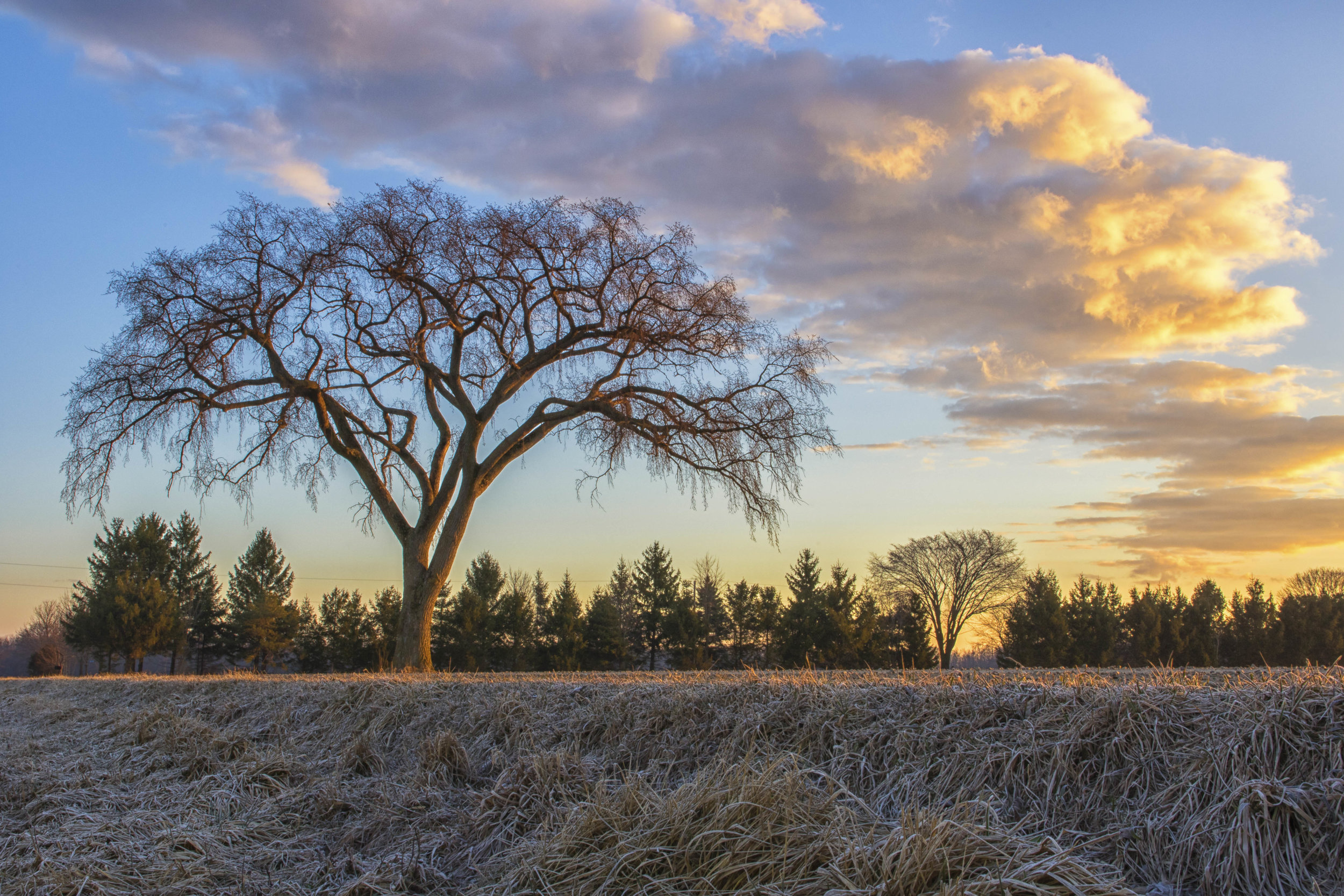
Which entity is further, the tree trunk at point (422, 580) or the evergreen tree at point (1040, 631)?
the evergreen tree at point (1040, 631)

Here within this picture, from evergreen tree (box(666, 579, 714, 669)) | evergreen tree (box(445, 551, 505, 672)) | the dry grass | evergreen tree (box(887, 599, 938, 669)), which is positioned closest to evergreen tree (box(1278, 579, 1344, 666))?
evergreen tree (box(887, 599, 938, 669))

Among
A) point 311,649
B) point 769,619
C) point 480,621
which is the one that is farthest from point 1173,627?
point 311,649

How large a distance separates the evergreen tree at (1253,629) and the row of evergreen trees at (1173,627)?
2.6 inches

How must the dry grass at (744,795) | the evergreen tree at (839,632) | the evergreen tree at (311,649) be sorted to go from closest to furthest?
1. the dry grass at (744,795)
2. the evergreen tree at (839,632)
3. the evergreen tree at (311,649)

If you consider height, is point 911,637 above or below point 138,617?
below

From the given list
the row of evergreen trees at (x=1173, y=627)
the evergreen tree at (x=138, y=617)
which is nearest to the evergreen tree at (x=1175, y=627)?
the row of evergreen trees at (x=1173, y=627)

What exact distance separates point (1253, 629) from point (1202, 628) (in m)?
2.91

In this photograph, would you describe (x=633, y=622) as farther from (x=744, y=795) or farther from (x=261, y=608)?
(x=744, y=795)

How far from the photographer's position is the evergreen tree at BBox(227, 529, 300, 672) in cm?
4819

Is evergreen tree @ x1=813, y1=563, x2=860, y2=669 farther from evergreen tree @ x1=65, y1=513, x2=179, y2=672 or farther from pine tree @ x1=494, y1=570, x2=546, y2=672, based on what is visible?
evergreen tree @ x1=65, y1=513, x2=179, y2=672

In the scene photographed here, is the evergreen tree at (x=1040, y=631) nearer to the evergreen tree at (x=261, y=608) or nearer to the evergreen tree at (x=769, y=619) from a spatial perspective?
the evergreen tree at (x=769, y=619)

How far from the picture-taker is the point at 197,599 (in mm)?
52781

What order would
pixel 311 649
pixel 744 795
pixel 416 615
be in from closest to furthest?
pixel 744 795 < pixel 416 615 < pixel 311 649

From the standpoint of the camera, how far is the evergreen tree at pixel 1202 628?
48969mm
